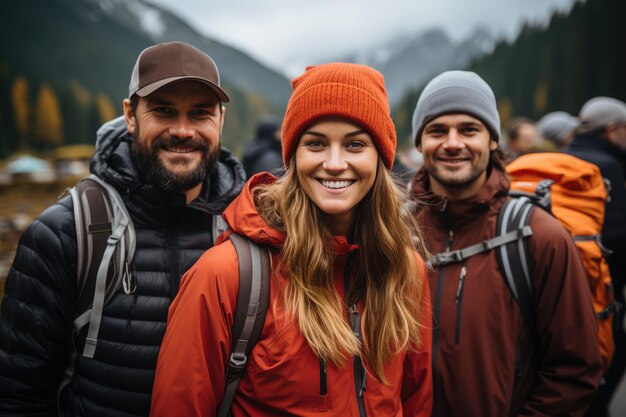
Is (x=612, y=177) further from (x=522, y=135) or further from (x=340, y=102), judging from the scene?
(x=340, y=102)

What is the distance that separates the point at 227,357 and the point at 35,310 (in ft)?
3.29

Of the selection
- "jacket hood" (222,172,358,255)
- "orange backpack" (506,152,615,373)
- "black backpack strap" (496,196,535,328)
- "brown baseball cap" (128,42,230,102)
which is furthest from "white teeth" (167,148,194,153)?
"orange backpack" (506,152,615,373)

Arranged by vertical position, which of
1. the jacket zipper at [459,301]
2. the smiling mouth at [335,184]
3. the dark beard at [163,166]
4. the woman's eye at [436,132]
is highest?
the woman's eye at [436,132]

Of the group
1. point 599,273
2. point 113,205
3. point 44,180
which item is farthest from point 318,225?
point 44,180

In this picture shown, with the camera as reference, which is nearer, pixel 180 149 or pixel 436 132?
pixel 180 149

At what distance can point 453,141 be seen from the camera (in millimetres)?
2428

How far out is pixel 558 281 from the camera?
2023 mm

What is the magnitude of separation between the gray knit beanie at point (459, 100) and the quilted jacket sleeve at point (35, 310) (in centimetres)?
223

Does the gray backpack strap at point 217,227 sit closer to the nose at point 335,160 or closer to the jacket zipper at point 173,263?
the jacket zipper at point 173,263

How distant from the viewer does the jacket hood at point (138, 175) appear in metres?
1.97

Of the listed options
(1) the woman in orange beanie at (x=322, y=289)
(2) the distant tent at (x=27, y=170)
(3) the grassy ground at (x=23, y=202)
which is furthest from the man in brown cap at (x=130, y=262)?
(2) the distant tent at (x=27, y=170)

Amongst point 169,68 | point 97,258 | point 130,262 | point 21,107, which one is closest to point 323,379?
point 130,262

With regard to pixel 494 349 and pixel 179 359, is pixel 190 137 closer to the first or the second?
pixel 179 359

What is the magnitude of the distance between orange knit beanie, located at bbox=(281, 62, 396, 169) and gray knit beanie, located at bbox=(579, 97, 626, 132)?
10.6 ft
